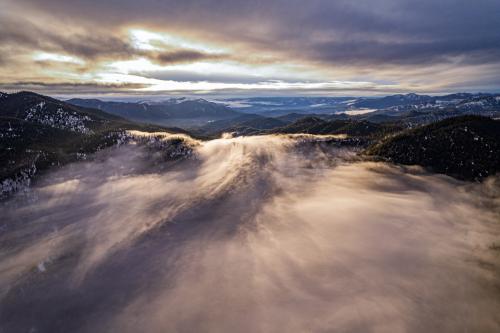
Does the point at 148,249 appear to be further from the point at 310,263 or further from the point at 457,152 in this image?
the point at 457,152

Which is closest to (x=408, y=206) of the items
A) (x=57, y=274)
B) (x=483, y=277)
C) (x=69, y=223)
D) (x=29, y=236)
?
(x=483, y=277)

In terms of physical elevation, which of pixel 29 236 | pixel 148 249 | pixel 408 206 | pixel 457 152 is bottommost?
pixel 29 236

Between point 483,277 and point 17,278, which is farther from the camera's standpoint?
point 17,278

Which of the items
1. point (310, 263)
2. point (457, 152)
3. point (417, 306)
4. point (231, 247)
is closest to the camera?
point (417, 306)

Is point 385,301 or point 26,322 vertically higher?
point 385,301

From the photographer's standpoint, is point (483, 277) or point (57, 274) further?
point (57, 274)

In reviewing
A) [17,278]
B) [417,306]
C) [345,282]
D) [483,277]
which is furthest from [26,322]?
[483,277]

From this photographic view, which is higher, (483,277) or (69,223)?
(483,277)

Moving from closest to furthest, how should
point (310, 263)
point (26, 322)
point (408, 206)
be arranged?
1. point (26, 322)
2. point (310, 263)
3. point (408, 206)

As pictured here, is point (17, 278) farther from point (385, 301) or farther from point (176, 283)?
point (385, 301)
